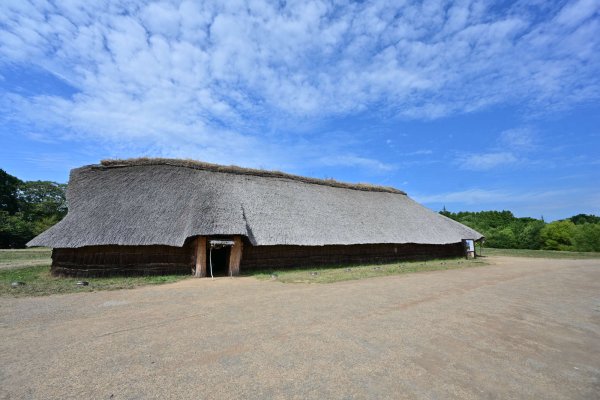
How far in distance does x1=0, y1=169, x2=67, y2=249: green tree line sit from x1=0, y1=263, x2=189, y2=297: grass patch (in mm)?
27441

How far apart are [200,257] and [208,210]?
216 centimetres

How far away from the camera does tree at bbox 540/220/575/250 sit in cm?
4151

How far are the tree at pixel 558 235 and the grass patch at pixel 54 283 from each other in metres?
49.2

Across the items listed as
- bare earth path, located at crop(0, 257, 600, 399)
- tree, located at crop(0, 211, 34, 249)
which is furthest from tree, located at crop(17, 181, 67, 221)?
bare earth path, located at crop(0, 257, 600, 399)

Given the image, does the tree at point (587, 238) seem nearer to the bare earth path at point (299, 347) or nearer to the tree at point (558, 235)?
the tree at point (558, 235)

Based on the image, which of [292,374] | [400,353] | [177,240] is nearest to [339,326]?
[400,353]

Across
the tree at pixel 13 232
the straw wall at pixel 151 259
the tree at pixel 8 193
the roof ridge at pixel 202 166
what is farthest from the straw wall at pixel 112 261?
the tree at pixel 8 193

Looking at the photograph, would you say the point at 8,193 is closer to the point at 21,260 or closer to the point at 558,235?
the point at 21,260

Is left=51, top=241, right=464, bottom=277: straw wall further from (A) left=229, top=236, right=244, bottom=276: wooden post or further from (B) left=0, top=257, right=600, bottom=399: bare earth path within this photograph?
(B) left=0, top=257, right=600, bottom=399: bare earth path

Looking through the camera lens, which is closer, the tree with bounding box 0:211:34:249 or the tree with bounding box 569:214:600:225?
the tree with bounding box 0:211:34:249

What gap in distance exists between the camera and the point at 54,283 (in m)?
11.5

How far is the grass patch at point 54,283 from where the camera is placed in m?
9.75

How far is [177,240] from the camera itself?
1320cm

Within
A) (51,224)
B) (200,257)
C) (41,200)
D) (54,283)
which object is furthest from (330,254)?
(41,200)
